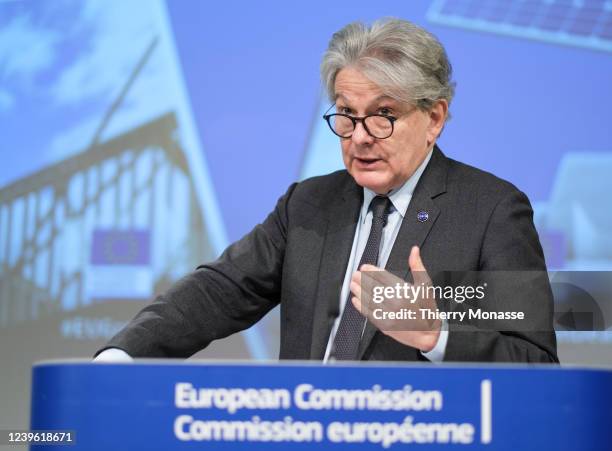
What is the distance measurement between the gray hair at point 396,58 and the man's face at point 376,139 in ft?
0.08

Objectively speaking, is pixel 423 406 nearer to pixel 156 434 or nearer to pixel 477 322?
pixel 156 434

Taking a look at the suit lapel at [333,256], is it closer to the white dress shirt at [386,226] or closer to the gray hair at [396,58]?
the white dress shirt at [386,226]

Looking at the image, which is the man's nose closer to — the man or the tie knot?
the man

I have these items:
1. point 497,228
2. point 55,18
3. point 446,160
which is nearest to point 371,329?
point 497,228

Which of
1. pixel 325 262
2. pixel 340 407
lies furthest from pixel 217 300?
pixel 340 407

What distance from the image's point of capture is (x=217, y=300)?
2.12 metres

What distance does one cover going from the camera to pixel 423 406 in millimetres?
1227

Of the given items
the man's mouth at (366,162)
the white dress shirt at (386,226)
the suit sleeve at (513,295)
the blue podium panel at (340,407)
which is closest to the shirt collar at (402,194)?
the white dress shirt at (386,226)

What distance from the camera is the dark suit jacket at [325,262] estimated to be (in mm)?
1860

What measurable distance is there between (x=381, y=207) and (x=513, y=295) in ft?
1.42

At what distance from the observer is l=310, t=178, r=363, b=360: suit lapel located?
1.96m

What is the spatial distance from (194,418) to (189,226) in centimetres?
216

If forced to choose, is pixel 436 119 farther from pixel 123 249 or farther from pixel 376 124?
pixel 123 249

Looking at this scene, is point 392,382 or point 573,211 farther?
point 573,211
